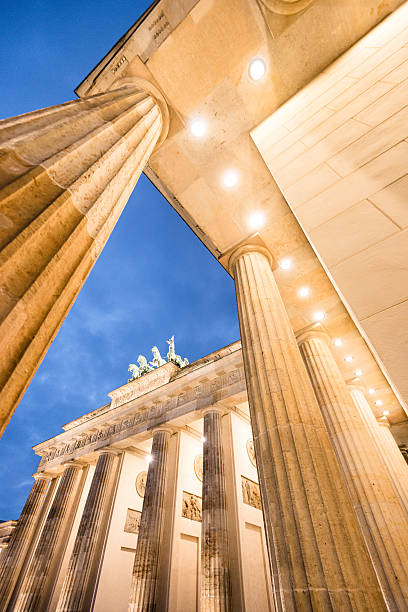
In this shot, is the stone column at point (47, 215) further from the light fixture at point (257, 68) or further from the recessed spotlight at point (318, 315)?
the recessed spotlight at point (318, 315)

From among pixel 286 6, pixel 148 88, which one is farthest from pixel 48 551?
pixel 286 6

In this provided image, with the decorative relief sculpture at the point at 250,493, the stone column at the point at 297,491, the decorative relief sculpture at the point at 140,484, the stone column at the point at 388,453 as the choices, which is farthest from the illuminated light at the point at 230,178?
the decorative relief sculpture at the point at 140,484

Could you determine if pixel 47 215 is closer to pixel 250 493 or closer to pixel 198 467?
pixel 250 493

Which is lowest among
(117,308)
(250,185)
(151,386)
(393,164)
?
(393,164)

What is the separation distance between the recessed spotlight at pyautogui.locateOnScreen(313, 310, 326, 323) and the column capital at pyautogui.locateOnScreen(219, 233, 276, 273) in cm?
277

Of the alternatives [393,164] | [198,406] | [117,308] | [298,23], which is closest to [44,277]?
[393,164]

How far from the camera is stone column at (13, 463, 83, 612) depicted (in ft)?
52.8

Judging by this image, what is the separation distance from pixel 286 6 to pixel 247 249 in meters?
4.48

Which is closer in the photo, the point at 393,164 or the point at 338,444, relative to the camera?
the point at 393,164

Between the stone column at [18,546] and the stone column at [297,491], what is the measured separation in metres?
23.7

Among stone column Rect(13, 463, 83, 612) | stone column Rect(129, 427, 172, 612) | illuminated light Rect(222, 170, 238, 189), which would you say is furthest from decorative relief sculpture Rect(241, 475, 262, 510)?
illuminated light Rect(222, 170, 238, 189)

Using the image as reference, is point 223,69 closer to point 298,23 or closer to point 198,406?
point 298,23

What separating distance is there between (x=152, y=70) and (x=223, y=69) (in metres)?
1.39

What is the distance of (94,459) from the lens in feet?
67.7
